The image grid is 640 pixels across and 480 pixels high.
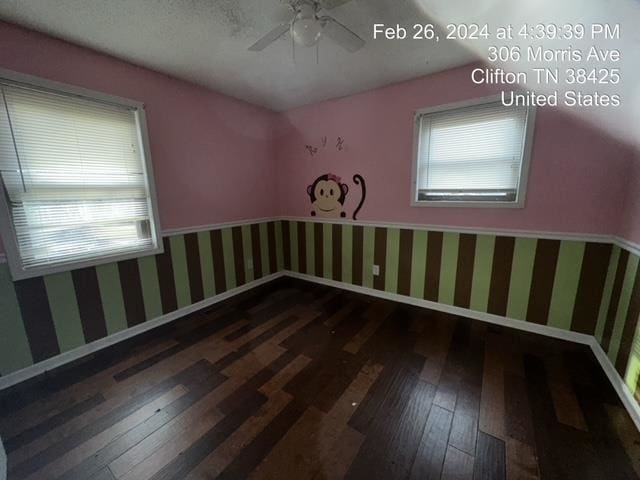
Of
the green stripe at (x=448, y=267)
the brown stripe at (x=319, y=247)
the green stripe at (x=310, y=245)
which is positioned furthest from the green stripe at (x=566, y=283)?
the green stripe at (x=310, y=245)

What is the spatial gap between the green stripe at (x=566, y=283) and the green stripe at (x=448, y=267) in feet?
2.48

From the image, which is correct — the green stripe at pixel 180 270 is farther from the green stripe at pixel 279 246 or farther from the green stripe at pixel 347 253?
the green stripe at pixel 347 253

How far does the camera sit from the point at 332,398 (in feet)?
5.19

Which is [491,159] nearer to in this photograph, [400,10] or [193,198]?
[400,10]

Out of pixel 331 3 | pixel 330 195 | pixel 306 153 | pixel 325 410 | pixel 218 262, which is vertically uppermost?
pixel 331 3

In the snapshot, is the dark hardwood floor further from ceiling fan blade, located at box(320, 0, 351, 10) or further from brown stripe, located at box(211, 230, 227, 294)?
ceiling fan blade, located at box(320, 0, 351, 10)

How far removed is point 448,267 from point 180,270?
2762 millimetres

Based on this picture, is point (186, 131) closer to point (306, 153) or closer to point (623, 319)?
point (306, 153)

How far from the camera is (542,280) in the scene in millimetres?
2188

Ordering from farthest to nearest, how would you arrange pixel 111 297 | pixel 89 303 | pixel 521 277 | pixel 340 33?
pixel 521 277 → pixel 111 297 → pixel 89 303 → pixel 340 33

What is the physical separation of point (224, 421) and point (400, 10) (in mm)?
2668

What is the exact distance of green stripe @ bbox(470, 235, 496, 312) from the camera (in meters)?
2.37

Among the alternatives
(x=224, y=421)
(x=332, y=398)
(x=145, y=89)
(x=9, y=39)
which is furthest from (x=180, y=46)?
(x=332, y=398)

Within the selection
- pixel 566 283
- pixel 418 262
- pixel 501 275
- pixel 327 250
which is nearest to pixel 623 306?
pixel 566 283
